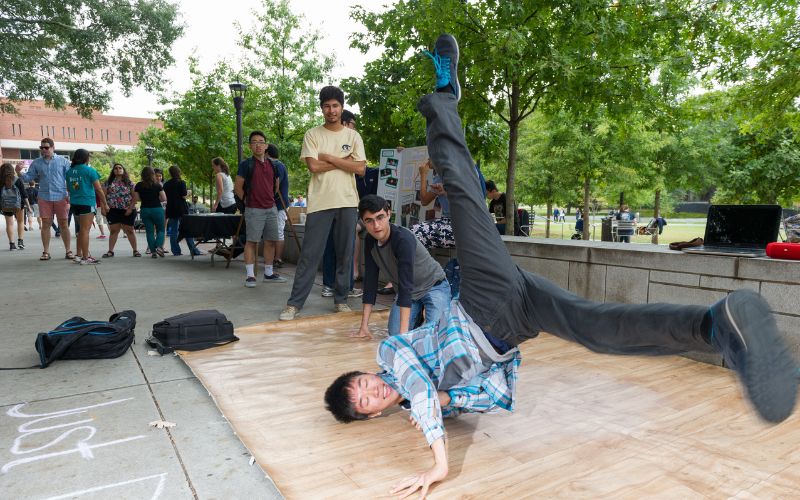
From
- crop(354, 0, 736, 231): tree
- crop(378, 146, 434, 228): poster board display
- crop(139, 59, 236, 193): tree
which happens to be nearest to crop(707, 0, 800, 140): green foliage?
crop(354, 0, 736, 231): tree

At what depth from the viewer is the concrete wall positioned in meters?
3.58

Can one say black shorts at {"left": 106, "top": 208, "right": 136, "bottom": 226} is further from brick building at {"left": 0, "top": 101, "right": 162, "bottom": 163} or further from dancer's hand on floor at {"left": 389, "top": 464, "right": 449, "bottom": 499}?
brick building at {"left": 0, "top": 101, "right": 162, "bottom": 163}

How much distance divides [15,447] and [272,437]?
114cm

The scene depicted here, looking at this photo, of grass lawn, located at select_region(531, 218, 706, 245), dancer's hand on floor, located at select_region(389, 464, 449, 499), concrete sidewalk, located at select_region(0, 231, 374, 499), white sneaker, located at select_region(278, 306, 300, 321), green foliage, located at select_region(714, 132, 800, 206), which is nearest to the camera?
dancer's hand on floor, located at select_region(389, 464, 449, 499)

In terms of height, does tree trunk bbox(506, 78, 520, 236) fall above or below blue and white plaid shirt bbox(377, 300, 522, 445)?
above

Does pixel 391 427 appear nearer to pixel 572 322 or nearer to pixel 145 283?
pixel 572 322

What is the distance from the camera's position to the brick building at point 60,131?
62.8 meters

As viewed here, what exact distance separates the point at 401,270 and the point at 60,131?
7829 cm

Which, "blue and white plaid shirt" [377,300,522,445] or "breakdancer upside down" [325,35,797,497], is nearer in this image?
"breakdancer upside down" [325,35,797,497]

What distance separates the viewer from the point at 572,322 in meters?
2.14

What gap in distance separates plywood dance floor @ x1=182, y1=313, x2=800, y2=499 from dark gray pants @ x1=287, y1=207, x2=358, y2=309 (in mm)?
1362

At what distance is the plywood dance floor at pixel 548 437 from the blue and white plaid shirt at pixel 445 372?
21cm

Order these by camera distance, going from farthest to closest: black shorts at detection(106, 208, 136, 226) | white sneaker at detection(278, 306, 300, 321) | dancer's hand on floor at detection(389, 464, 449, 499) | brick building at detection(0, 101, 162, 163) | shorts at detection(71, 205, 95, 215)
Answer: brick building at detection(0, 101, 162, 163) < black shorts at detection(106, 208, 136, 226) < shorts at detection(71, 205, 95, 215) < white sneaker at detection(278, 306, 300, 321) < dancer's hand on floor at detection(389, 464, 449, 499)

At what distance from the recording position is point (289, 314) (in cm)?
504
